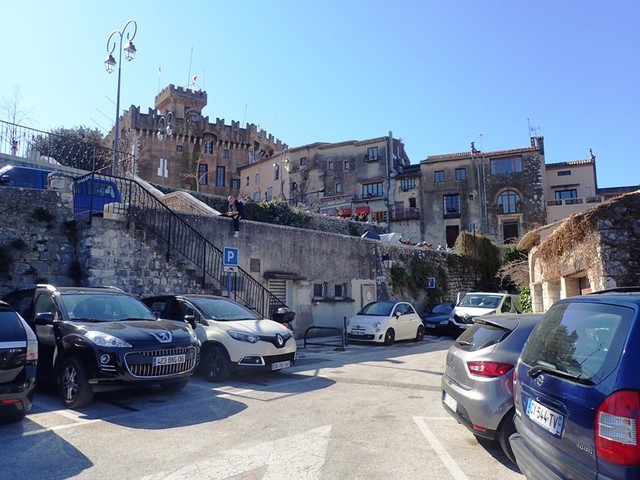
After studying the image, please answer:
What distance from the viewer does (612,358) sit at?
269 cm

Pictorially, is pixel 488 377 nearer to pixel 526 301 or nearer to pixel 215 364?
pixel 215 364

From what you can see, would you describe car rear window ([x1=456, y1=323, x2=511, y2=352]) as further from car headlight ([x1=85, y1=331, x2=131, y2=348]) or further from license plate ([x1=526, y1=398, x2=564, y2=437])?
car headlight ([x1=85, y1=331, x2=131, y2=348])

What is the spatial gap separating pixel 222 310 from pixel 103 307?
2547mm

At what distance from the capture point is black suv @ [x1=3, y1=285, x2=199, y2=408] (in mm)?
6359

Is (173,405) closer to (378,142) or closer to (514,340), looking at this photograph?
(514,340)

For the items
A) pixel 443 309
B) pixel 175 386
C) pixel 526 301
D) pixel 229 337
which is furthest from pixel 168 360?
pixel 443 309

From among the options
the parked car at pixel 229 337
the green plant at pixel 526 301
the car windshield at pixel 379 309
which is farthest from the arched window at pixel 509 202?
the parked car at pixel 229 337

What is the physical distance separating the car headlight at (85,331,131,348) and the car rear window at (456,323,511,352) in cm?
439

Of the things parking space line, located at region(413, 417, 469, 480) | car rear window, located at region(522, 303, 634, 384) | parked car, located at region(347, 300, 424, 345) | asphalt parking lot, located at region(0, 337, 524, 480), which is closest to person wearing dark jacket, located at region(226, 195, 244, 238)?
parked car, located at region(347, 300, 424, 345)

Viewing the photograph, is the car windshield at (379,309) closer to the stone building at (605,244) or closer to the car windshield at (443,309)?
the car windshield at (443,309)

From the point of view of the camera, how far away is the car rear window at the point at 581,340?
9.04 ft

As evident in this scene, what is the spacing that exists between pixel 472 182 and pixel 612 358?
48.8m

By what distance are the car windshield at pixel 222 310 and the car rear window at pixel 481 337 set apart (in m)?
5.01

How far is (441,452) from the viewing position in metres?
4.86
